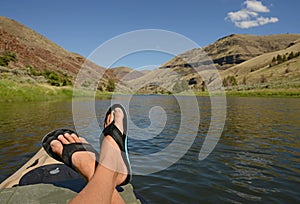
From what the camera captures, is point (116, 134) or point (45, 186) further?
point (116, 134)

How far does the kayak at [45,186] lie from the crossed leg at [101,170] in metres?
0.33

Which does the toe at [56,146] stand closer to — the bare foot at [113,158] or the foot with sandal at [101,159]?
the foot with sandal at [101,159]

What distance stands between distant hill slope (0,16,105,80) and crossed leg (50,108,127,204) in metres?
68.8

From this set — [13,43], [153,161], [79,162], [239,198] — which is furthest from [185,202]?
[13,43]

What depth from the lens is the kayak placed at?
283 centimetres

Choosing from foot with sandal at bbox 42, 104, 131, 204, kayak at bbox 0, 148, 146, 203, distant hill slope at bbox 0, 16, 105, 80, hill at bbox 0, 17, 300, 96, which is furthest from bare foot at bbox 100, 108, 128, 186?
distant hill slope at bbox 0, 16, 105, 80

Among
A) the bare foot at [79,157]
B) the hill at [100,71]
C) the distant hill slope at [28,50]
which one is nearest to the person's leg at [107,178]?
the bare foot at [79,157]

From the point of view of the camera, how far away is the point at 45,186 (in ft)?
10.3

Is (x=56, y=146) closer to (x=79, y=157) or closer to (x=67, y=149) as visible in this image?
(x=67, y=149)

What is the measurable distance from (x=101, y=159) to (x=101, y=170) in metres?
0.20

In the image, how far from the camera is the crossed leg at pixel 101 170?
8.03 ft

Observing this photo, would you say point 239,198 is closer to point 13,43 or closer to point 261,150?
point 261,150

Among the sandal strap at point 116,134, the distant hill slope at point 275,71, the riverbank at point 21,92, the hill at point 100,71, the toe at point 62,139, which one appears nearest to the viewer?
the sandal strap at point 116,134

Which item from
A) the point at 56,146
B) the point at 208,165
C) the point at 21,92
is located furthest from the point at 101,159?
the point at 21,92
